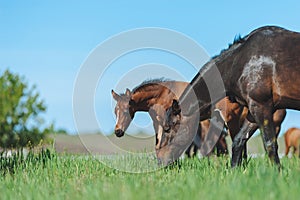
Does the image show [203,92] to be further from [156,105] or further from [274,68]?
[156,105]

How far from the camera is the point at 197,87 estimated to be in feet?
29.5

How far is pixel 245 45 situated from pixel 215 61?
0.64 metres

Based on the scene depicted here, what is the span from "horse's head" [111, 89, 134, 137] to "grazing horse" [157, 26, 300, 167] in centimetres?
263

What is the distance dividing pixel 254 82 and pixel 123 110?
4309 mm

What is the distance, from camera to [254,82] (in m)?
8.06

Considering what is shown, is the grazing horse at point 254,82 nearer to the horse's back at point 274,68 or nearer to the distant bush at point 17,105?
the horse's back at point 274,68

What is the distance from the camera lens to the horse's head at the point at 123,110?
11.6 m

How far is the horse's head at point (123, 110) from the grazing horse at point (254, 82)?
263 centimetres

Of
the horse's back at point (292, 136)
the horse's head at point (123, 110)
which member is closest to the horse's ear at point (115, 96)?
the horse's head at point (123, 110)

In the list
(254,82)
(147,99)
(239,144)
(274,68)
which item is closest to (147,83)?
(147,99)

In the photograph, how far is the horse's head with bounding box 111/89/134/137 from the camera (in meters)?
11.6

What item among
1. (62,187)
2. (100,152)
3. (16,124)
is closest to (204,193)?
(62,187)

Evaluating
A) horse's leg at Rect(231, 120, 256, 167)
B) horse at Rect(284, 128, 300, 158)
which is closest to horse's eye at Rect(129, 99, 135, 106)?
horse's leg at Rect(231, 120, 256, 167)

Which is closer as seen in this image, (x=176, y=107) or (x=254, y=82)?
(x=254, y=82)
